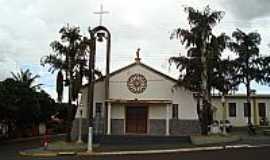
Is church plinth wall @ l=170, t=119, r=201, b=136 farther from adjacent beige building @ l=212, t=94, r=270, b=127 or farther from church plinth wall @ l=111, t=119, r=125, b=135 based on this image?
adjacent beige building @ l=212, t=94, r=270, b=127

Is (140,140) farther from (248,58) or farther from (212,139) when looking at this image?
(248,58)

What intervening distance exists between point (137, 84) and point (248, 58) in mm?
9356

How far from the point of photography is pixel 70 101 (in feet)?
106

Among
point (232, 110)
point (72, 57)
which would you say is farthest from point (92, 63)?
point (232, 110)

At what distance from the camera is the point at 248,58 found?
37.5m

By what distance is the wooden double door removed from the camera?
1550 inches

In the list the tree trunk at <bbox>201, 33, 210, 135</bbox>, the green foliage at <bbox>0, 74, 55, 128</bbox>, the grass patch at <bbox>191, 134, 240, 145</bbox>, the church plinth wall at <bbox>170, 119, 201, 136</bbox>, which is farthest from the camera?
the church plinth wall at <bbox>170, 119, 201, 136</bbox>

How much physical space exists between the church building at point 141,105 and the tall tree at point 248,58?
461 centimetres

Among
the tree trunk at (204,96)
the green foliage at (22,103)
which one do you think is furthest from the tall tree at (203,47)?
the green foliage at (22,103)

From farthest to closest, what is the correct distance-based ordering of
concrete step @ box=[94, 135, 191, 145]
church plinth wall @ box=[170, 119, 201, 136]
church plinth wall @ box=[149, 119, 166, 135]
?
church plinth wall @ box=[149, 119, 166, 135] → church plinth wall @ box=[170, 119, 201, 136] → concrete step @ box=[94, 135, 191, 145]

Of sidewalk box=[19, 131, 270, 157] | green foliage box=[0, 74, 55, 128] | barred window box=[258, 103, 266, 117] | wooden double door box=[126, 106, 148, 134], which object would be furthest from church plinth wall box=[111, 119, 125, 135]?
barred window box=[258, 103, 266, 117]

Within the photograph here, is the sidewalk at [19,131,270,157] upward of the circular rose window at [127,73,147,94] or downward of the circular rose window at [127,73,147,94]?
downward

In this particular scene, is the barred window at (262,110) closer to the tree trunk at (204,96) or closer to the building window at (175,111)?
the building window at (175,111)

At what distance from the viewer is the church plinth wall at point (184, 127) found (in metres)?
38.5
